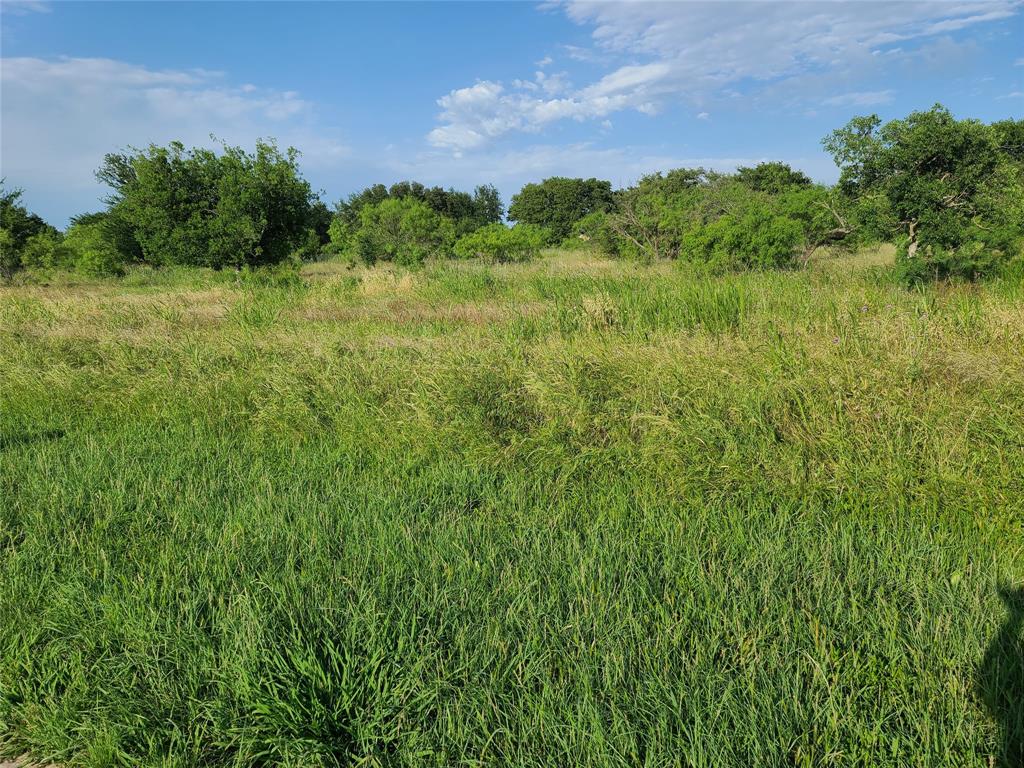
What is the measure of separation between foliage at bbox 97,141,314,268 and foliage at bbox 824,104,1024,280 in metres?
16.9

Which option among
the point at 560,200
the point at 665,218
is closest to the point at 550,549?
the point at 665,218

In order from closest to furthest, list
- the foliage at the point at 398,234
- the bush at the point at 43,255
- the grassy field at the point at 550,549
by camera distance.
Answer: the grassy field at the point at 550,549, the bush at the point at 43,255, the foliage at the point at 398,234

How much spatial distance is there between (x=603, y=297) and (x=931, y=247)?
7.69 m

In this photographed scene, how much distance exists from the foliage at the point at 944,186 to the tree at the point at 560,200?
36.9m

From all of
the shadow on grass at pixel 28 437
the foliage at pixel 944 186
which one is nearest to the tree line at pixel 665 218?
the foliage at pixel 944 186

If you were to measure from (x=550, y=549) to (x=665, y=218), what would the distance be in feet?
58.9

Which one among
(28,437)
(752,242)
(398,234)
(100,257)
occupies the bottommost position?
(28,437)

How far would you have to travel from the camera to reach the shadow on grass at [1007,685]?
1886mm

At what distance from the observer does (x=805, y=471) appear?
3854 millimetres

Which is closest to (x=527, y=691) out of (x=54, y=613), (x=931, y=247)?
(x=54, y=613)

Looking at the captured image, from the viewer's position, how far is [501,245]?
75.4ft

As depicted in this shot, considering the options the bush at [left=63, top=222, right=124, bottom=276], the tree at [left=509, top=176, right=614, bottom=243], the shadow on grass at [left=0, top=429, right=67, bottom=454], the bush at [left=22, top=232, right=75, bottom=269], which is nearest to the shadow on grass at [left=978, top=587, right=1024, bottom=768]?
the shadow on grass at [left=0, top=429, right=67, bottom=454]

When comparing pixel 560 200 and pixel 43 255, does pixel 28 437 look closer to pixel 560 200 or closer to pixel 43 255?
pixel 43 255

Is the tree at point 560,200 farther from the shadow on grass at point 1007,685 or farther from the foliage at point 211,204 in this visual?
the shadow on grass at point 1007,685
